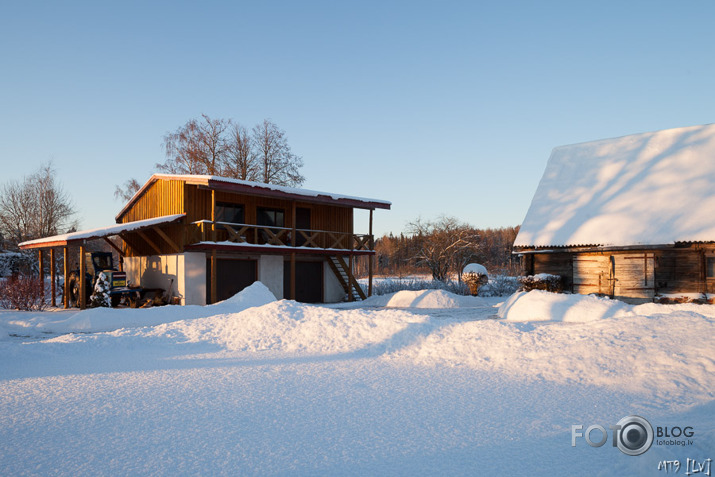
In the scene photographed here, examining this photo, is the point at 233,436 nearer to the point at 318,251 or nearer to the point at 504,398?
the point at 504,398

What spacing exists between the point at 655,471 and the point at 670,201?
722 inches

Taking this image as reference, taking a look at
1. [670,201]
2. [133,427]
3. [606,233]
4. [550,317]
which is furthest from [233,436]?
[670,201]

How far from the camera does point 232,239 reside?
774 inches

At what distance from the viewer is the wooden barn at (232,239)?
19.2 metres

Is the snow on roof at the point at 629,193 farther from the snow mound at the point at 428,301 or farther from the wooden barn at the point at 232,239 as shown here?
Answer: the wooden barn at the point at 232,239

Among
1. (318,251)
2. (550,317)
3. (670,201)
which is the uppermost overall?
(670,201)

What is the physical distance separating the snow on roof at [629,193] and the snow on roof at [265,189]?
7.17 m

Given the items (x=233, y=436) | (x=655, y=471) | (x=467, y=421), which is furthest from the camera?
(x=467, y=421)

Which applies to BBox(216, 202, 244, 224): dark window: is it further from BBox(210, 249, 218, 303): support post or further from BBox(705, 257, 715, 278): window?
BBox(705, 257, 715, 278): window

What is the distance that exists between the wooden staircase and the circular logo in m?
19.1

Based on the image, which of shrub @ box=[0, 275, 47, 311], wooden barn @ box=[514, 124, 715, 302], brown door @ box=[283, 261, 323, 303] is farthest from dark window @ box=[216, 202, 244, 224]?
wooden barn @ box=[514, 124, 715, 302]

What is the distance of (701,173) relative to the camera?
19281 millimetres

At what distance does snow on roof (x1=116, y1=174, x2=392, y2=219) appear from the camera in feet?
60.6

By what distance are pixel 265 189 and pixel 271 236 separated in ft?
7.32
